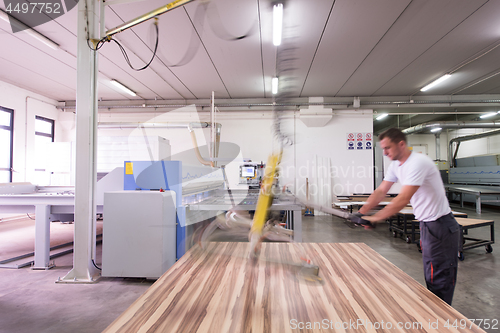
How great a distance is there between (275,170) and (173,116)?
6.53 meters

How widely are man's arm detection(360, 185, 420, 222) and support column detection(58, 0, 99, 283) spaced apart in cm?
269

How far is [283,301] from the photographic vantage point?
916 mm

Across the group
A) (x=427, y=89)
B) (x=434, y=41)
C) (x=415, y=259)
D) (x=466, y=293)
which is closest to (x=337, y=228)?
(x=415, y=259)

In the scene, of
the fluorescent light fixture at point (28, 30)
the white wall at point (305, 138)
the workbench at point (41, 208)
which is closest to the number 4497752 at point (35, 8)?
the fluorescent light fixture at point (28, 30)

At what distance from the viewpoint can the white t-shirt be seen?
1.24 meters

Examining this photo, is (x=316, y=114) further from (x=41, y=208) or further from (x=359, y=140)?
(x=41, y=208)

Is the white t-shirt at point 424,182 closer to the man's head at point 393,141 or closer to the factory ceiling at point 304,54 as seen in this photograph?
the man's head at point 393,141

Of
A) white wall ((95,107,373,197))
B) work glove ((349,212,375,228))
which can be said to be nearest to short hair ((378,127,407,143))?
work glove ((349,212,375,228))

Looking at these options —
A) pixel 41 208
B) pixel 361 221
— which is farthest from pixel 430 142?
pixel 41 208

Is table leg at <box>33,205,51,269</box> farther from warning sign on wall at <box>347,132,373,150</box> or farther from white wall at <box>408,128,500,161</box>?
white wall at <box>408,128,500,161</box>

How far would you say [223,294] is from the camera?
972 mm

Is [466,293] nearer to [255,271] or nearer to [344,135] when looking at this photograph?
[255,271]

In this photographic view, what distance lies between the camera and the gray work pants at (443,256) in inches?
54.6

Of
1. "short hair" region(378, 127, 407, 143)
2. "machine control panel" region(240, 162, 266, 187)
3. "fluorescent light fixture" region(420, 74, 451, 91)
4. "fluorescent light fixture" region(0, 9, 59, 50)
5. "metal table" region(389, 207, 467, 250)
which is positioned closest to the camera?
"short hair" region(378, 127, 407, 143)
